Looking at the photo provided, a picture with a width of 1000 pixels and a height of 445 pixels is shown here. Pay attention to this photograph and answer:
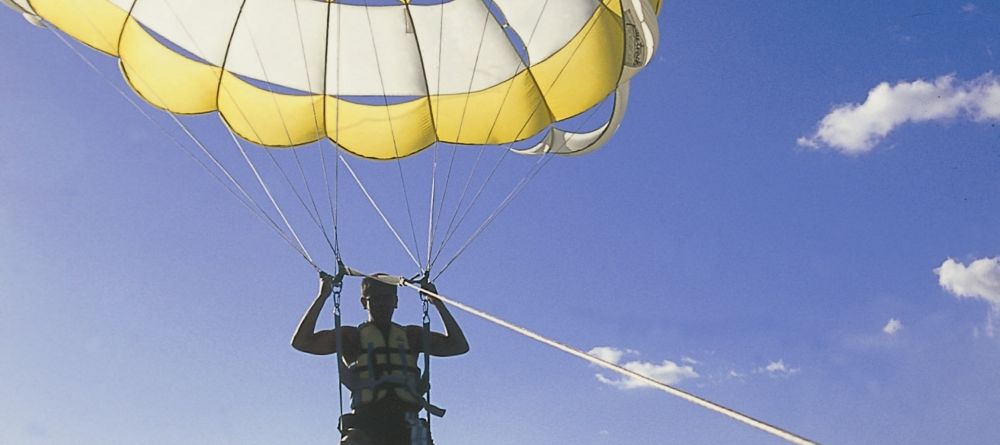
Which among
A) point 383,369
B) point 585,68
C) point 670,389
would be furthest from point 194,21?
point 670,389

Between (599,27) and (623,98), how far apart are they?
43.2 inches

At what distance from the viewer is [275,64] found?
28.6 ft

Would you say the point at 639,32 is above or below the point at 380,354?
above

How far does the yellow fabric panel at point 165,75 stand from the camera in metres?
8.39

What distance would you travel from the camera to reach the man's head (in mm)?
6703

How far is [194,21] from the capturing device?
328 inches

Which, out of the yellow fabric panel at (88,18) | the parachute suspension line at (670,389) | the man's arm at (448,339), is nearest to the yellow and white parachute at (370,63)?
the yellow fabric panel at (88,18)

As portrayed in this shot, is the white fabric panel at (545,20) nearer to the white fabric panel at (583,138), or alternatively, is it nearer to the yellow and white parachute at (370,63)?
the yellow and white parachute at (370,63)

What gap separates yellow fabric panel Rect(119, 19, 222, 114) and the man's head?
2.93 meters

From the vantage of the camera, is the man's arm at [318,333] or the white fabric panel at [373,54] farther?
the white fabric panel at [373,54]

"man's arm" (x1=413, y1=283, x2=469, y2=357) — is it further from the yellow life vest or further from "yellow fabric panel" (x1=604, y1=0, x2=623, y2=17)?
"yellow fabric panel" (x1=604, y1=0, x2=623, y2=17)

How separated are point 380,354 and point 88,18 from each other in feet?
13.5

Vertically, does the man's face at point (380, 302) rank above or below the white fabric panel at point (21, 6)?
below

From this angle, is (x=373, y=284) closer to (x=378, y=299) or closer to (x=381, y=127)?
(x=378, y=299)
